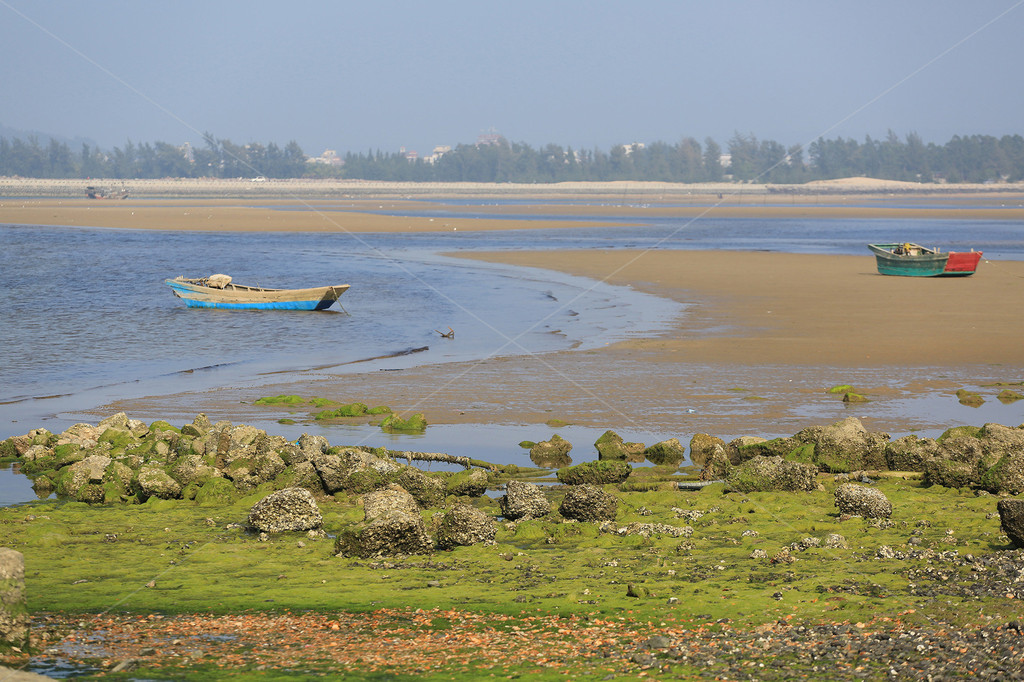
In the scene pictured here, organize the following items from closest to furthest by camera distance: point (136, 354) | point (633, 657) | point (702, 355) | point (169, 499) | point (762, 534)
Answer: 1. point (633, 657)
2. point (762, 534)
3. point (169, 499)
4. point (702, 355)
5. point (136, 354)

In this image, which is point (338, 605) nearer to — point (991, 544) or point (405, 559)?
point (405, 559)

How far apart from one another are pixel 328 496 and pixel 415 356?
1203 centimetres

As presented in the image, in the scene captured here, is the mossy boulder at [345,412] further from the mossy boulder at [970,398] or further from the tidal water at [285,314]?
the mossy boulder at [970,398]

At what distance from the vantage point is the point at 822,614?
9133mm

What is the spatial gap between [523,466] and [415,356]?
34.6 ft

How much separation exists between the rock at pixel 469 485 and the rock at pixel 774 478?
3.25 m

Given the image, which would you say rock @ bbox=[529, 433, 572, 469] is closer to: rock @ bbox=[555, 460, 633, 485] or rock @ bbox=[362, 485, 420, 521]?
rock @ bbox=[555, 460, 633, 485]

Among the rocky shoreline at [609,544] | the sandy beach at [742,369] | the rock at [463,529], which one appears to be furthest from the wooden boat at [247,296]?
the rock at [463,529]

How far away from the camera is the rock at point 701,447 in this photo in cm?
1594

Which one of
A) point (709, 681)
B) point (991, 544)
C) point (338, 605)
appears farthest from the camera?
point (991, 544)

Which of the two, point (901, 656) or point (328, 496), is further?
point (328, 496)

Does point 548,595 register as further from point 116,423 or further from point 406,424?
point 116,423

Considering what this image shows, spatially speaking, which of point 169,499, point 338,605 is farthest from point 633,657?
point 169,499

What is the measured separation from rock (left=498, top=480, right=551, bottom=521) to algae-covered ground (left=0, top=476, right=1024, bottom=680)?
34cm
